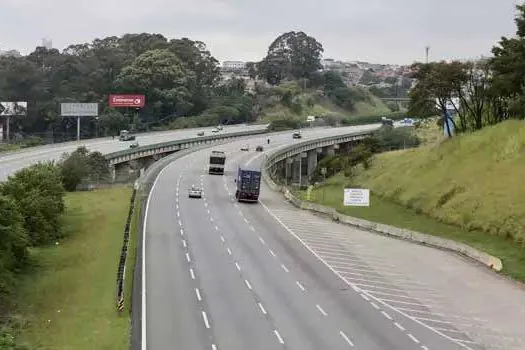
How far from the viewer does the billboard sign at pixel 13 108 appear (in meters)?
152

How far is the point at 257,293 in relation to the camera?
127 ft

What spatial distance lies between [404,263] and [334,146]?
10829 centimetres

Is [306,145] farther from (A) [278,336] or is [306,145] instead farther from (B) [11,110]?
(A) [278,336]

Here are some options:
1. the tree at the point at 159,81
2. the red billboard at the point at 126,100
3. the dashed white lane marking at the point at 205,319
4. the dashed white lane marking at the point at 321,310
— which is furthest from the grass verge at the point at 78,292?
the tree at the point at 159,81

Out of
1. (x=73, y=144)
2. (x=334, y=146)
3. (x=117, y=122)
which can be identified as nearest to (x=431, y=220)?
(x=73, y=144)

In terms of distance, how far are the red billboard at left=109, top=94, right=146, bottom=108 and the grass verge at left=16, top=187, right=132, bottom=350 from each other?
93.2m

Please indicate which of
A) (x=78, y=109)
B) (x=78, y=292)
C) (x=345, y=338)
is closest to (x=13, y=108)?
(x=78, y=109)

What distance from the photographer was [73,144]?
129875mm

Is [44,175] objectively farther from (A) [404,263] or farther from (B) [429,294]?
(B) [429,294]

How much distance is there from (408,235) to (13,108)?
11346cm

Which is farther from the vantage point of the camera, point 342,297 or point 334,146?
point 334,146

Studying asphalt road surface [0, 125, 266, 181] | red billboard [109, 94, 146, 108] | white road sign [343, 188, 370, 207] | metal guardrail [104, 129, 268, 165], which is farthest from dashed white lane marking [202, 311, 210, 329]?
red billboard [109, 94, 146, 108]

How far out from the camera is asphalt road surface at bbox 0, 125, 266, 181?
10019cm

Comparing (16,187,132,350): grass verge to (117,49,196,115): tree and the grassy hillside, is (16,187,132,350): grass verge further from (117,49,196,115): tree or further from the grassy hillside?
(117,49,196,115): tree
